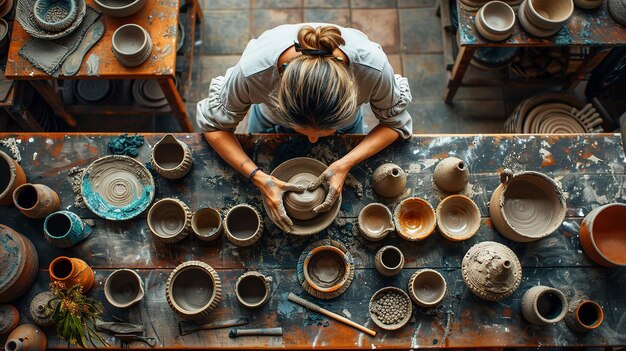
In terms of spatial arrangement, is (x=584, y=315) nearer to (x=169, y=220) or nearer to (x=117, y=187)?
(x=169, y=220)

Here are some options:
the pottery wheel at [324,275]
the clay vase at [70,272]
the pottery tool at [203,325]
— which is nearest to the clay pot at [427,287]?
the pottery wheel at [324,275]

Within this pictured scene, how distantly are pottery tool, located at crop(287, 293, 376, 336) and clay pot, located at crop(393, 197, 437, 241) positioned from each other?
0.46 metres

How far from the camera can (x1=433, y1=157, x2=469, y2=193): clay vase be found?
2.28 meters

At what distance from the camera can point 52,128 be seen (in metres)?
3.45

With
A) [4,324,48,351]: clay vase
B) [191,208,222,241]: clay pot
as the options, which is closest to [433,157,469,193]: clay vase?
[191,208,222,241]: clay pot

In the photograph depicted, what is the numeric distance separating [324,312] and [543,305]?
1.01 m

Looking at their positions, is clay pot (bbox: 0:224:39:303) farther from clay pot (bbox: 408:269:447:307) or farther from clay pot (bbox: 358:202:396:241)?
clay pot (bbox: 408:269:447:307)

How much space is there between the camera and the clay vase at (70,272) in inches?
83.1

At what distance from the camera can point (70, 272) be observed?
212 cm

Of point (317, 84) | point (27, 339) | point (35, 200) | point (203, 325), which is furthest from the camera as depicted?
point (35, 200)

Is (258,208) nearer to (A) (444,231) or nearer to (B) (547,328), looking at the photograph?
(A) (444,231)

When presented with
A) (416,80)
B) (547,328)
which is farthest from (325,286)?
(416,80)

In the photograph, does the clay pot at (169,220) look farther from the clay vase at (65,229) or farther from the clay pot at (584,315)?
the clay pot at (584,315)

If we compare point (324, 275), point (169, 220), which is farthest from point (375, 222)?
point (169, 220)
